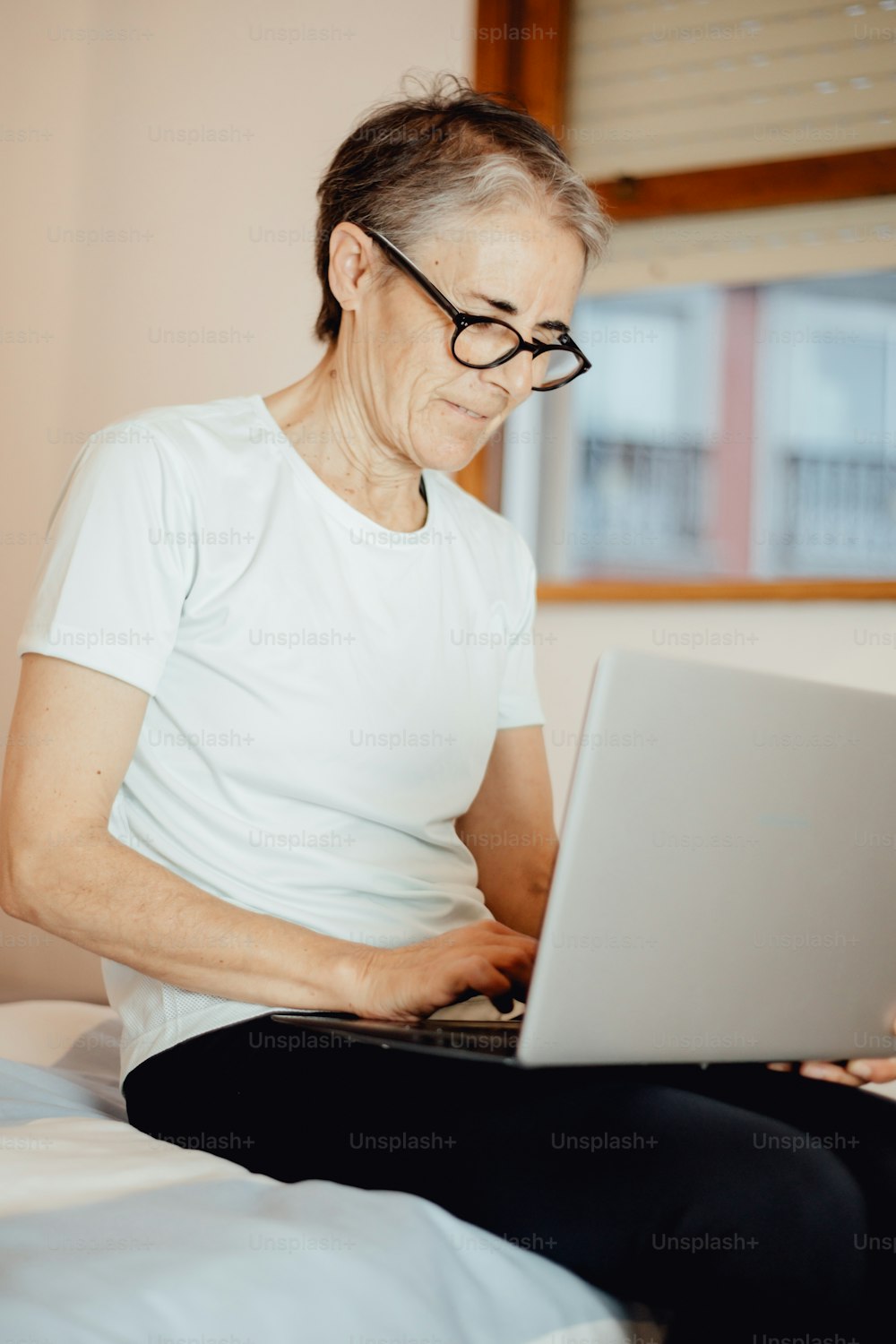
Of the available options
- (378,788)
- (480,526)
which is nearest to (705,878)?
(378,788)

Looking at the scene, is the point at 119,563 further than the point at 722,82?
No

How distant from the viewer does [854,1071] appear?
108 cm

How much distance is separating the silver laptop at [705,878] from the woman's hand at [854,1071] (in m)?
0.09

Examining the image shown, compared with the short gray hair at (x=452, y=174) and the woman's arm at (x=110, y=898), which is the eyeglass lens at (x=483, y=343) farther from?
the woman's arm at (x=110, y=898)

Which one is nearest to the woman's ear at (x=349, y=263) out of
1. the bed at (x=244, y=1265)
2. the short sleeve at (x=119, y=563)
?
the short sleeve at (x=119, y=563)

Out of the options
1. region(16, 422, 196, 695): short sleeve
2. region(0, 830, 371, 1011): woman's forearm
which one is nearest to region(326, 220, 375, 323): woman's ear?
region(16, 422, 196, 695): short sleeve

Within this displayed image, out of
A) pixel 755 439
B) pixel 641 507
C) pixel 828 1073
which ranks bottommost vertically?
pixel 828 1073

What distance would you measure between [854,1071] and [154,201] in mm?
2015

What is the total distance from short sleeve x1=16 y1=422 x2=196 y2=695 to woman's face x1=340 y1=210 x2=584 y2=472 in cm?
25

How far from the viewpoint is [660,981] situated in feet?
2.73

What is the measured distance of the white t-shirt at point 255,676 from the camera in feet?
3.68

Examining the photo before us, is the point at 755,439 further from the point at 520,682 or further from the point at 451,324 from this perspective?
the point at 451,324

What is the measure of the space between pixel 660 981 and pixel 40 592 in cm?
61

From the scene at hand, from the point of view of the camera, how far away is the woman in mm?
890
